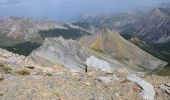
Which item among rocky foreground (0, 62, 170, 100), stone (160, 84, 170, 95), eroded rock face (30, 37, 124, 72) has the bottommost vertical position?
eroded rock face (30, 37, 124, 72)

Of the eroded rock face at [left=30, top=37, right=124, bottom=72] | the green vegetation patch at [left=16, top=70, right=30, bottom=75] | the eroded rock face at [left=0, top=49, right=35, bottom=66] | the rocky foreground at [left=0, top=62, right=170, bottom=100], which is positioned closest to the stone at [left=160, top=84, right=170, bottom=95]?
the rocky foreground at [left=0, top=62, right=170, bottom=100]

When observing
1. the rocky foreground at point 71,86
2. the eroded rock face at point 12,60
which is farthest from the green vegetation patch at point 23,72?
the eroded rock face at point 12,60

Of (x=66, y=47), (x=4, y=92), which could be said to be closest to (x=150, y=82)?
(x=4, y=92)

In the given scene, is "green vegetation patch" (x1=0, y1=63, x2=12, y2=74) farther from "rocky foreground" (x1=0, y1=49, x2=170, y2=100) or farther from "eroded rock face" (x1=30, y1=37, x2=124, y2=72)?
"eroded rock face" (x1=30, y1=37, x2=124, y2=72)

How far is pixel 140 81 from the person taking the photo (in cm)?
2520

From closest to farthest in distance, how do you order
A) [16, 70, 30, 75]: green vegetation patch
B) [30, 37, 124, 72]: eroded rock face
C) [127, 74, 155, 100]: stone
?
[127, 74, 155, 100]: stone
[16, 70, 30, 75]: green vegetation patch
[30, 37, 124, 72]: eroded rock face

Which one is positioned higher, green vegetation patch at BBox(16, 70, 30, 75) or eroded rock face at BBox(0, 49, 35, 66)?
eroded rock face at BBox(0, 49, 35, 66)

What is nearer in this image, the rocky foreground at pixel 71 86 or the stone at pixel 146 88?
the rocky foreground at pixel 71 86

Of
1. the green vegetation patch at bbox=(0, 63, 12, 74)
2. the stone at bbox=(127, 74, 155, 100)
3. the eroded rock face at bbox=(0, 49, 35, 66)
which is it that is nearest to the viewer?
the stone at bbox=(127, 74, 155, 100)

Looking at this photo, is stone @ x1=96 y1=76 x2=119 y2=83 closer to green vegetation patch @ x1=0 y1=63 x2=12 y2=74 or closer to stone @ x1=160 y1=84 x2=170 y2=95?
stone @ x1=160 y1=84 x2=170 y2=95

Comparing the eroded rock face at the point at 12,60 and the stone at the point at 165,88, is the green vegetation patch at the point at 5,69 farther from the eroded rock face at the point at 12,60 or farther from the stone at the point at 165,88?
the stone at the point at 165,88

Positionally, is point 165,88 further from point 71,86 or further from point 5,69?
point 5,69

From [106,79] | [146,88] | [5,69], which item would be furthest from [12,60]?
[146,88]

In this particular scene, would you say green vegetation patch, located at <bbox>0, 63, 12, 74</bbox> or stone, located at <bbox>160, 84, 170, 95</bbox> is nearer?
stone, located at <bbox>160, 84, 170, 95</bbox>
